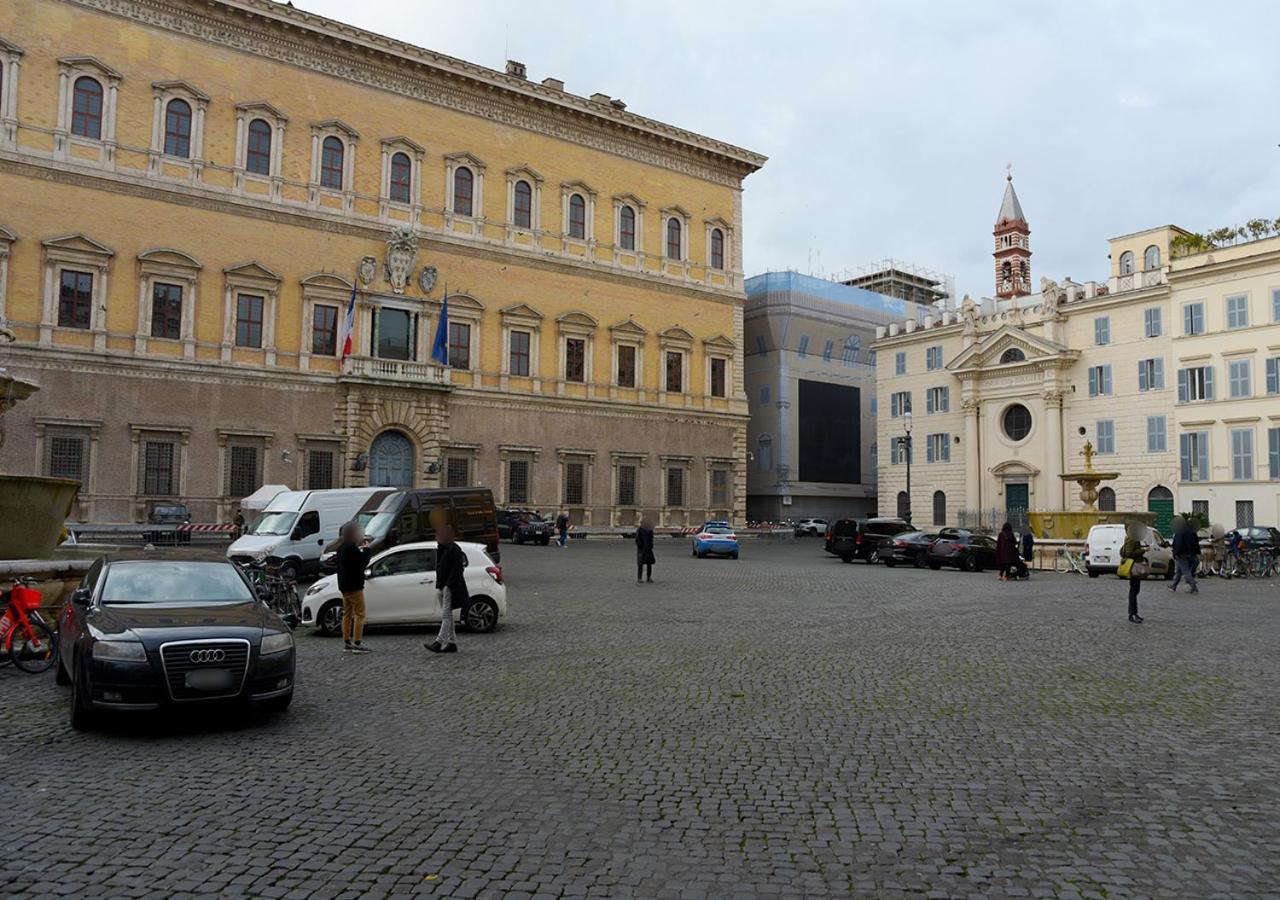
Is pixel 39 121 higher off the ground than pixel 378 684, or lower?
higher

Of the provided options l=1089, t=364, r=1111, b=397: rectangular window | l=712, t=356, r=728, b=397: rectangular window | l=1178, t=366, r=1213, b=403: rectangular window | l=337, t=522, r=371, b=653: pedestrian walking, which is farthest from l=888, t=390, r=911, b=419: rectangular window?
l=337, t=522, r=371, b=653: pedestrian walking

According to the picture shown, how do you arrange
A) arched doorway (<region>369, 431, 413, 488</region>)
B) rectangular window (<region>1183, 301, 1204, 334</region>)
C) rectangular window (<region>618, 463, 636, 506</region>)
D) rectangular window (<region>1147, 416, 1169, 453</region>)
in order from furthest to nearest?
rectangular window (<region>618, 463, 636, 506</region>) → rectangular window (<region>1147, 416, 1169, 453</region>) → rectangular window (<region>1183, 301, 1204, 334</region>) → arched doorway (<region>369, 431, 413, 488</region>)

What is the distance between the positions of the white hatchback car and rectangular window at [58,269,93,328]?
2679 cm

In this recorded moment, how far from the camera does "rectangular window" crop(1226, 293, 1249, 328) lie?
41719 millimetres

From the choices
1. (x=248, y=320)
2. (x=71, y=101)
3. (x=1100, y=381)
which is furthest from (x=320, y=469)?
(x=1100, y=381)

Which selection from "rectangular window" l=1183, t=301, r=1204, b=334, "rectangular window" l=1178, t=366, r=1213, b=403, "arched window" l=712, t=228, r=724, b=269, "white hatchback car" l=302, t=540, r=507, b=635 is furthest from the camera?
"arched window" l=712, t=228, r=724, b=269

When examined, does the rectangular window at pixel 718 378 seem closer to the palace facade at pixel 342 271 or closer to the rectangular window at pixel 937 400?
the palace facade at pixel 342 271

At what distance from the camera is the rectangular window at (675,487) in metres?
49.8

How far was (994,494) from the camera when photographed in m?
49.8

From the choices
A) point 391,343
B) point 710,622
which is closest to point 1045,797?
point 710,622

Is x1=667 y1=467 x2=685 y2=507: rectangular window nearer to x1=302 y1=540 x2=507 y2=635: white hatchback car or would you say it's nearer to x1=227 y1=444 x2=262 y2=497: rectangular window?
x1=227 y1=444 x2=262 y2=497: rectangular window

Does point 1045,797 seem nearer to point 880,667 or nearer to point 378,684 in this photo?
point 880,667

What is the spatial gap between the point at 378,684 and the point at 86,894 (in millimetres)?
5456

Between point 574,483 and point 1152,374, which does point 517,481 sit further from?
point 1152,374
